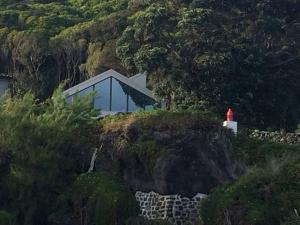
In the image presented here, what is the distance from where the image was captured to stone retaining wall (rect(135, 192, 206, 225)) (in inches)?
875

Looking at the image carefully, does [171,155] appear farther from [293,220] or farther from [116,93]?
[116,93]

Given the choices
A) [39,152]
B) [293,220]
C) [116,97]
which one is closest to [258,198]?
[293,220]

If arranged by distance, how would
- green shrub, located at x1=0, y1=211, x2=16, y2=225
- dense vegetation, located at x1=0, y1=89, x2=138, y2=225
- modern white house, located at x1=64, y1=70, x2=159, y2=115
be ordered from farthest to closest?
modern white house, located at x1=64, y1=70, x2=159, y2=115
dense vegetation, located at x1=0, y1=89, x2=138, y2=225
green shrub, located at x1=0, y1=211, x2=16, y2=225

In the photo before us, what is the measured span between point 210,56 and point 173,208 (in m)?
9.18

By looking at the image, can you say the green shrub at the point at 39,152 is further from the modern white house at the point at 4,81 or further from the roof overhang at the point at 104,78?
the modern white house at the point at 4,81

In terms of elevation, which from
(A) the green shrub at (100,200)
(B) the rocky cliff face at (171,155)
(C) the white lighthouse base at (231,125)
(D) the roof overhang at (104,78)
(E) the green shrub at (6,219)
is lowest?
(E) the green shrub at (6,219)

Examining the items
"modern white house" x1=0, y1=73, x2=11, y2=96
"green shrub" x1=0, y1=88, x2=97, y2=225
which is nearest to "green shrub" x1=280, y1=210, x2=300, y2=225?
"green shrub" x1=0, y1=88, x2=97, y2=225

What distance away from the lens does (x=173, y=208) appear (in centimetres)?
2228

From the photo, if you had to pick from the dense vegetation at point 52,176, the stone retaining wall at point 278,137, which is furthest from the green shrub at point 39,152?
the stone retaining wall at point 278,137

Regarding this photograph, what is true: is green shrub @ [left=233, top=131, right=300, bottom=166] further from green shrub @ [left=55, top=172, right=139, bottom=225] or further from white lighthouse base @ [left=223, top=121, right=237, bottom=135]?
green shrub @ [left=55, top=172, right=139, bottom=225]

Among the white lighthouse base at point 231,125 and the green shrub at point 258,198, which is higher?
the white lighthouse base at point 231,125

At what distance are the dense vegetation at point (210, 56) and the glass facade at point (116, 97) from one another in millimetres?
944

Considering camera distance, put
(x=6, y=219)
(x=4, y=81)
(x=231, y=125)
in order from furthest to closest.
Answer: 1. (x=4, y=81)
2. (x=231, y=125)
3. (x=6, y=219)

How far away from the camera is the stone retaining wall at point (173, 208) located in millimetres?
22234
